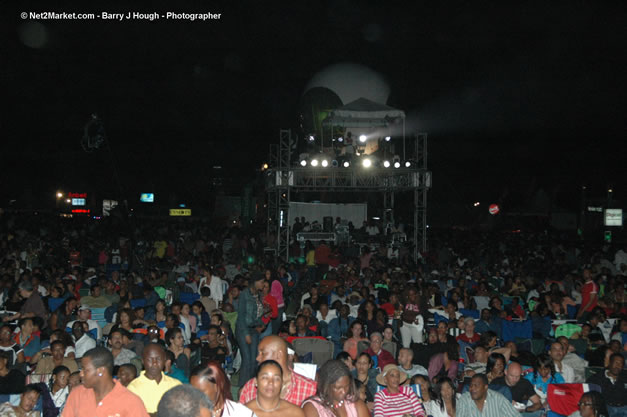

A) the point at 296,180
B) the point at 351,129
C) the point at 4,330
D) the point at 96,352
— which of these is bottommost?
the point at 4,330

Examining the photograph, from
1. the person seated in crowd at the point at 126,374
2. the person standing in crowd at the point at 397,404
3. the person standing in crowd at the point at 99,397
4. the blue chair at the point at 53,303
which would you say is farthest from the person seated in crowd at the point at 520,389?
the blue chair at the point at 53,303

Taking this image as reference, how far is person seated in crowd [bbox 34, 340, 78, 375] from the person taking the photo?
590 cm

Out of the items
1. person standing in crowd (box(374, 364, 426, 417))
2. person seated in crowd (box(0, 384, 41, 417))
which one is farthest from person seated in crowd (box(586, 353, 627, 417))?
person seated in crowd (box(0, 384, 41, 417))

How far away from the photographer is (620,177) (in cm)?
4131

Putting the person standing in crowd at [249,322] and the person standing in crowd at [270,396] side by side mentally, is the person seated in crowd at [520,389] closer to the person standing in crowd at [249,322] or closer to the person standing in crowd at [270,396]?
the person standing in crowd at [249,322]

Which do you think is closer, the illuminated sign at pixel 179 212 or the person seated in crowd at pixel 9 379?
the person seated in crowd at pixel 9 379

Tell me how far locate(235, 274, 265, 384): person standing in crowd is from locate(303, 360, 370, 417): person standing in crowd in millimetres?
2962

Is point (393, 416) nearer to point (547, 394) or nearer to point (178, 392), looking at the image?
point (547, 394)

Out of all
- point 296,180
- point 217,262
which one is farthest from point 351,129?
point 217,262

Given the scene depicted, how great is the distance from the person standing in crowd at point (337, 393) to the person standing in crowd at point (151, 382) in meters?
1.31

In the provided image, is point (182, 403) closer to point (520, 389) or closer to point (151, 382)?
point (151, 382)

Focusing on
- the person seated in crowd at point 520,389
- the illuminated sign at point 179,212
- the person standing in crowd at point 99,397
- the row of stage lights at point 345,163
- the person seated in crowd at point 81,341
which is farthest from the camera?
the illuminated sign at point 179,212

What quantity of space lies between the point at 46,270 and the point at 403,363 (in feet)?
27.9

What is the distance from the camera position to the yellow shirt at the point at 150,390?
13.1 ft
